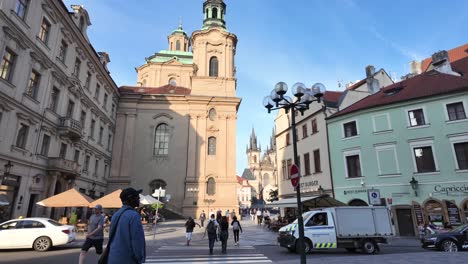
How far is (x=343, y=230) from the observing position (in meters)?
13.0

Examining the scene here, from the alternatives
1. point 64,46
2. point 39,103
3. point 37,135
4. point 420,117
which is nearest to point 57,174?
point 37,135

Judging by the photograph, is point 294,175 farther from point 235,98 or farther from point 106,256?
point 235,98

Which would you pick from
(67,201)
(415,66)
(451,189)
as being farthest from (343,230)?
(415,66)

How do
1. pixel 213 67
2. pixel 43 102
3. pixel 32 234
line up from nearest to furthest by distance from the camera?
pixel 32 234 < pixel 43 102 < pixel 213 67

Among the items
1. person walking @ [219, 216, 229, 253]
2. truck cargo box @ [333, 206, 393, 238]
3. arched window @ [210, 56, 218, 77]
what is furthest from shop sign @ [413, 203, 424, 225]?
arched window @ [210, 56, 218, 77]

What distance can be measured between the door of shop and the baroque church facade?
65.4 ft

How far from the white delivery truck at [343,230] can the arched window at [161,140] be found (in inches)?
1107

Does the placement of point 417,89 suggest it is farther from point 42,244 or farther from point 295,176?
point 42,244

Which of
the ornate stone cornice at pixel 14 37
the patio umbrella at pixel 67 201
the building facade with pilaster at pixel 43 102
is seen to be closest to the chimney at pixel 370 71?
the patio umbrella at pixel 67 201

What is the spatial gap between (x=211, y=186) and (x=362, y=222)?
2563 centimetres

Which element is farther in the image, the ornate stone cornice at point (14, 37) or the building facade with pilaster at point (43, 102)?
the building facade with pilaster at point (43, 102)

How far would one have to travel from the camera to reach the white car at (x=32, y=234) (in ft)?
39.1

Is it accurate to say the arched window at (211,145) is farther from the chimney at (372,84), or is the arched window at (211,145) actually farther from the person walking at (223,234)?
the person walking at (223,234)

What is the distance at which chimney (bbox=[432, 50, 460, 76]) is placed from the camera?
978 inches
